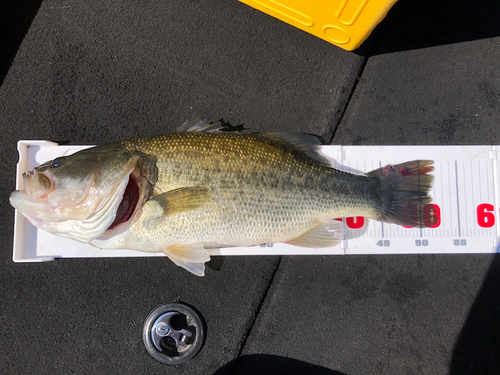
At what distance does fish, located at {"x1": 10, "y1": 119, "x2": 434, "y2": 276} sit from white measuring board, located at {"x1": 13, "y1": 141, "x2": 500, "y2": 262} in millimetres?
237

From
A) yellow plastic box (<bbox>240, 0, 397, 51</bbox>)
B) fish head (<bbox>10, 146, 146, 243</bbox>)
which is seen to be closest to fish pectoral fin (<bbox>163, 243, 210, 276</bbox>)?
fish head (<bbox>10, 146, 146, 243</bbox>)

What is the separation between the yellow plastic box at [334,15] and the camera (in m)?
1.43

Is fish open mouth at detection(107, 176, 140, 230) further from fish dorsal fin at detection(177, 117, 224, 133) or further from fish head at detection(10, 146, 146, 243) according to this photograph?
fish dorsal fin at detection(177, 117, 224, 133)

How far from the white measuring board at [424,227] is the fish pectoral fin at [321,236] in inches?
8.2

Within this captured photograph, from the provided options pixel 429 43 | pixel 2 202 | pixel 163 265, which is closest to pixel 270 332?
pixel 163 265

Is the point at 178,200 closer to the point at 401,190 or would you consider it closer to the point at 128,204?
the point at 128,204

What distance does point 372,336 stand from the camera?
1717 millimetres

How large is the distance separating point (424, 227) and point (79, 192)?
1674mm

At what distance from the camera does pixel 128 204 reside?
1287 millimetres

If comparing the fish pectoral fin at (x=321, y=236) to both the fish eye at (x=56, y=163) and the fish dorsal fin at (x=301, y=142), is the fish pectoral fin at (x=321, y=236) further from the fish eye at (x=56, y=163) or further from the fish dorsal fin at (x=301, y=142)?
the fish eye at (x=56, y=163)

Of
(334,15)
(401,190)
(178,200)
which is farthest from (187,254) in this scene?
(334,15)

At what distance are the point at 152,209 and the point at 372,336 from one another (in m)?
1.40

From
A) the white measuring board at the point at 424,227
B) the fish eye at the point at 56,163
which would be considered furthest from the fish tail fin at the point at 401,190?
the fish eye at the point at 56,163

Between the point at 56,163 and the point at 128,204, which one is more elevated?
the point at 56,163
